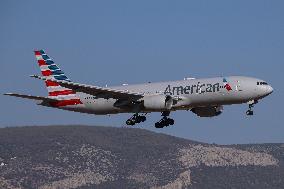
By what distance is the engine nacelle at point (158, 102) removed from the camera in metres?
89.4

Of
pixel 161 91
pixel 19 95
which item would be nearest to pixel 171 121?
pixel 161 91

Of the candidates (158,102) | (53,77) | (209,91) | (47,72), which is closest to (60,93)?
(53,77)

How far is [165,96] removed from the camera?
90125mm

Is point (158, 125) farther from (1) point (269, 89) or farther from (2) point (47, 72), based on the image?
(2) point (47, 72)

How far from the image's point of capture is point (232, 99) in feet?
290

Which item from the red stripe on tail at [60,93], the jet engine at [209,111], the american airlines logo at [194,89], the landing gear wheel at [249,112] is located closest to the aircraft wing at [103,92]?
the american airlines logo at [194,89]

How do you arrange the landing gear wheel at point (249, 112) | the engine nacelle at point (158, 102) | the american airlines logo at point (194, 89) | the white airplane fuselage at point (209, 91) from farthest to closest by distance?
the engine nacelle at point (158, 102) < the american airlines logo at point (194, 89) < the white airplane fuselage at point (209, 91) < the landing gear wheel at point (249, 112)

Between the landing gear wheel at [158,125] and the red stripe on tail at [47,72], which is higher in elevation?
the red stripe on tail at [47,72]

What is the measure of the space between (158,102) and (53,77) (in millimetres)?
23165

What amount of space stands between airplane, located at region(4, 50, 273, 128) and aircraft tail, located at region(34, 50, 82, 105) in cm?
94

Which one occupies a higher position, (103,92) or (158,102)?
(103,92)

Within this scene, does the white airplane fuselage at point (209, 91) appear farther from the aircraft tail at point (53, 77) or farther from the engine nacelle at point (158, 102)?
the aircraft tail at point (53, 77)

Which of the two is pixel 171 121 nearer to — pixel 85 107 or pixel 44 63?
pixel 85 107

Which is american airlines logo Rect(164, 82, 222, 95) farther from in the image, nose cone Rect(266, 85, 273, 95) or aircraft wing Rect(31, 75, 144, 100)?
nose cone Rect(266, 85, 273, 95)
